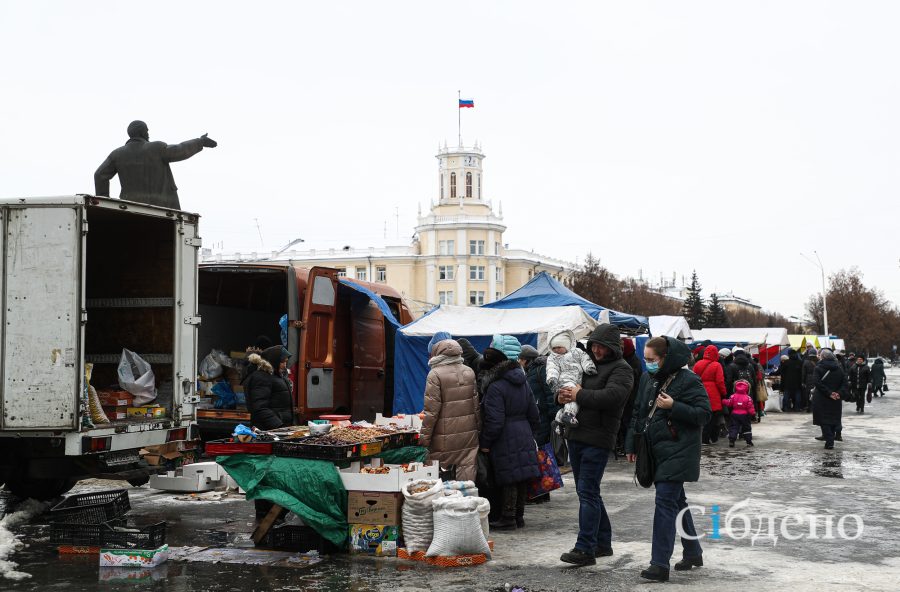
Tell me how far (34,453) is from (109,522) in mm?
925

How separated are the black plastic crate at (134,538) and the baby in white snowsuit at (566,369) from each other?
341 cm

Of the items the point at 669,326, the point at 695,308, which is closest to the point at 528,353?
the point at 669,326

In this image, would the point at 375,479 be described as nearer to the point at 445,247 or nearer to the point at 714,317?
the point at 714,317

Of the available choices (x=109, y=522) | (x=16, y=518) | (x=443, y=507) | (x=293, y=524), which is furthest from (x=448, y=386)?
(x=16, y=518)

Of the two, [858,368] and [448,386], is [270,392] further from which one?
[858,368]

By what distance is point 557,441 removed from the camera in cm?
1085

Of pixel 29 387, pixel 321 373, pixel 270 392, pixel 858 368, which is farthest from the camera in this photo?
pixel 858 368

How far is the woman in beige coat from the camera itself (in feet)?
27.4

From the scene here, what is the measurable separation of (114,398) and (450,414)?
11.1ft

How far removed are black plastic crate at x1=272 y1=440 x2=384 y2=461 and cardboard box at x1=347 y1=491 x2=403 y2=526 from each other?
342 mm

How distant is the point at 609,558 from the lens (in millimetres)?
7438

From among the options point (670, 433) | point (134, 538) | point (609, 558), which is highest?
point (670, 433)

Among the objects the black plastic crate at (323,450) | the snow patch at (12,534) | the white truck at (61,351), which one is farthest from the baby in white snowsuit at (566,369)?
the snow patch at (12,534)

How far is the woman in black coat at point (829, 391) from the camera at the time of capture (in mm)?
16031
